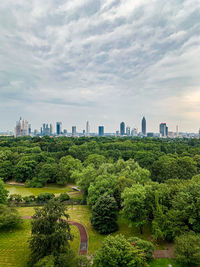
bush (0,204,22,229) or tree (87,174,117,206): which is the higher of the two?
tree (87,174,117,206)

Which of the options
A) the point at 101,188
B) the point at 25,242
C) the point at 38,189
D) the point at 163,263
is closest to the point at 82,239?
the point at 25,242

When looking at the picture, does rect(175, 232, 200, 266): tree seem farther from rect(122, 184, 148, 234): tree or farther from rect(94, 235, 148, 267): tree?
rect(122, 184, 148, 234): tree

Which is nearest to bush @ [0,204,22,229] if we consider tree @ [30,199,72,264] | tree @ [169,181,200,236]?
tree @ [30,199,72,264]

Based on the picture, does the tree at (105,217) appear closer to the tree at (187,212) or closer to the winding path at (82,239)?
the winding path at (82,239)

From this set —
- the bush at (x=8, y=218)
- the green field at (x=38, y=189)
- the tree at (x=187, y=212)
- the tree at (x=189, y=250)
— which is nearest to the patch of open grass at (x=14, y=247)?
the bush at (x=8, y=218)

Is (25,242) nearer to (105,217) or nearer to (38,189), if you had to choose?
(105,217)

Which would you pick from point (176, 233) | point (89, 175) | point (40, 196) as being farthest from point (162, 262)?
point (40, 196)
